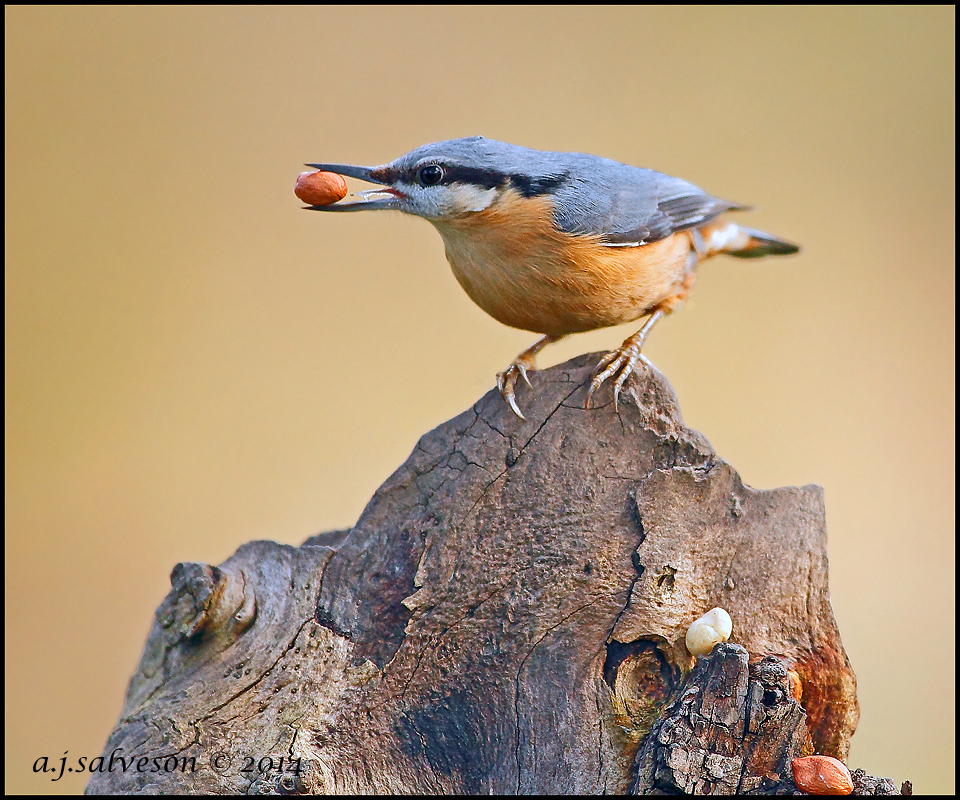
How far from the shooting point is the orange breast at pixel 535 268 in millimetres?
2070

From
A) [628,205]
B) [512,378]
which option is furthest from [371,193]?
[628,205]

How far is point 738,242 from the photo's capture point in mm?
2812

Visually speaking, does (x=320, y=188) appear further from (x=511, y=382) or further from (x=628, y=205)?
(x=628, y=205)

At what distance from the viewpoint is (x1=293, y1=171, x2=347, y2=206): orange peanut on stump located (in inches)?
75.8

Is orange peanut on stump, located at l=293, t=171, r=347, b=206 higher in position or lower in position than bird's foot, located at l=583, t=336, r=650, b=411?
higher

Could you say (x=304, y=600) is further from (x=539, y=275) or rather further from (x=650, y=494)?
(x=539, y=275)

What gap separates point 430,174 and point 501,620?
1.04 m

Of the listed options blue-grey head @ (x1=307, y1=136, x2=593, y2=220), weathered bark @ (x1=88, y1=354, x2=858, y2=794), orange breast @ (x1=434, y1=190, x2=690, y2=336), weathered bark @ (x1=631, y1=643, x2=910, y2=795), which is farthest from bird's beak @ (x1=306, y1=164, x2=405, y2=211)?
weathered bark @ (x1=631, y1=643, x2=910, y2=795)

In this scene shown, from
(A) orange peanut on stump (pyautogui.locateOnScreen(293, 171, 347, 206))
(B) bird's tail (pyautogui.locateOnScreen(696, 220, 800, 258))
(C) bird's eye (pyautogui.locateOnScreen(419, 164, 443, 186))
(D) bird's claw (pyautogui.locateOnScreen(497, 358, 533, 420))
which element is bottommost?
(D) bird's claw (pyautogui.locateOnScreen(497, 358, 533, 420))

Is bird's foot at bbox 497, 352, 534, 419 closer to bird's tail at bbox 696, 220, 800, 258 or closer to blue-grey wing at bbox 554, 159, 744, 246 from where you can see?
blue-grey wing at bbox 554, 159, 744, 246

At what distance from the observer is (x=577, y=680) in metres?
1.71

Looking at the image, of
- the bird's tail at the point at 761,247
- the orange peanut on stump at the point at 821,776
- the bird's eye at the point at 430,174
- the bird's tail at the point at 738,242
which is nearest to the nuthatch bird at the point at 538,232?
the bird's eye at the point at 430,174

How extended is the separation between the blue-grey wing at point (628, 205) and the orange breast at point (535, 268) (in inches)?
1.6

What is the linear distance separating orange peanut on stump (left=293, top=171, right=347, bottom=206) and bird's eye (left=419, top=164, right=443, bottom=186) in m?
0.19
